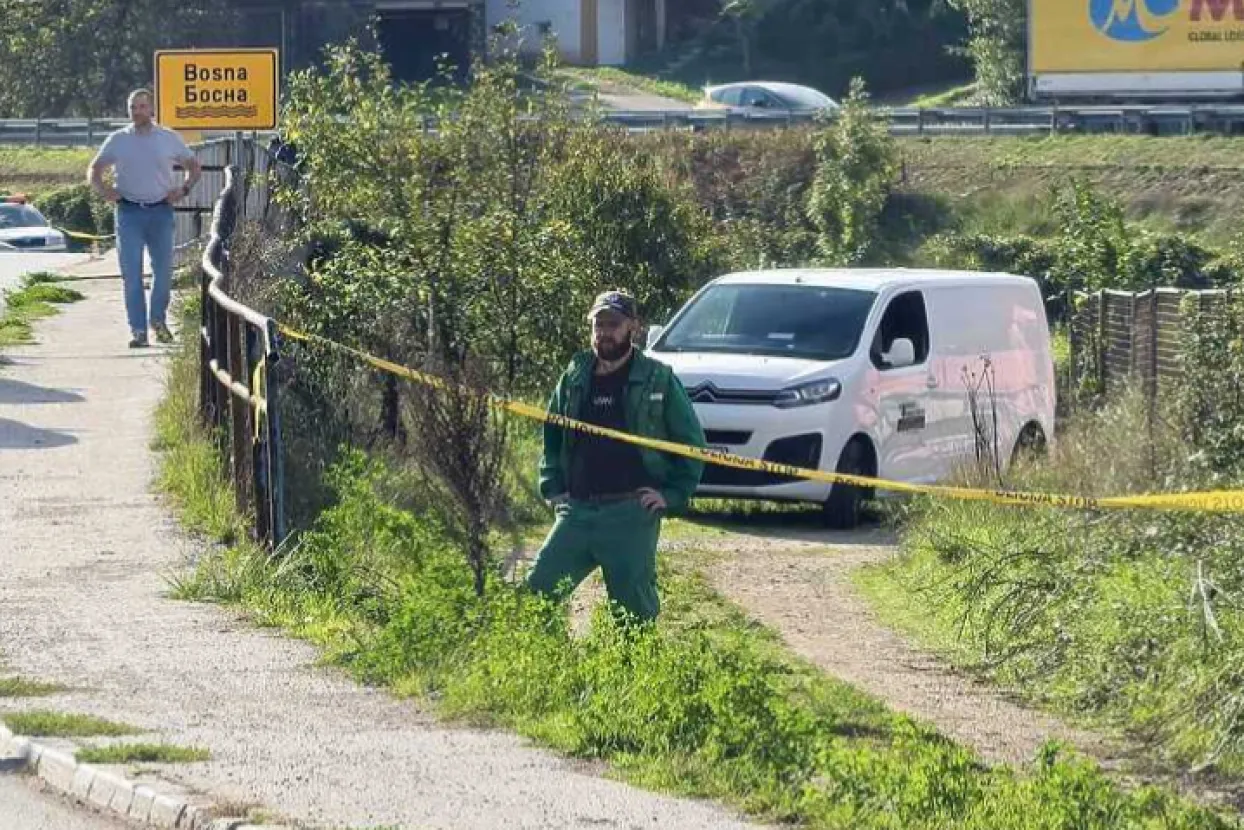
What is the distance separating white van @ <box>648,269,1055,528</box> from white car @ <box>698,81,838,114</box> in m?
38.3

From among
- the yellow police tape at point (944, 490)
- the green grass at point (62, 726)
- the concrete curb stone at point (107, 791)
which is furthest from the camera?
the green grass at point (62, 726)

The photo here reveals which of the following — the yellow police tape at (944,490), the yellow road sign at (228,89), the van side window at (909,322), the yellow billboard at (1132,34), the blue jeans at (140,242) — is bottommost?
the van side window at (909,322)

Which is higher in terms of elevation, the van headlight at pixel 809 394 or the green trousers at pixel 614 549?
the green trousers at pixel 614 549

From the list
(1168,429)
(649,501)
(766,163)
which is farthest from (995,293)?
(766,163)

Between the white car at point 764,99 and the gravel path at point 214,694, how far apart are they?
42.7 metres

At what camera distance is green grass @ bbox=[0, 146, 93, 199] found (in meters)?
55.9

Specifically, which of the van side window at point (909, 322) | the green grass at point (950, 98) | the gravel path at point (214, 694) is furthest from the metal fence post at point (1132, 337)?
the green grass at point (950, 98)

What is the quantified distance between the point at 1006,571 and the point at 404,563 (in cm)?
297

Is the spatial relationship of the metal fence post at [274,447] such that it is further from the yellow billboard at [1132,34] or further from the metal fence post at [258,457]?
the yellow billboard at [1132,34]

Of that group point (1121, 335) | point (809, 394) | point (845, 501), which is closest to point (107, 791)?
point (809, 394)

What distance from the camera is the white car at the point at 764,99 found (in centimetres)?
5759

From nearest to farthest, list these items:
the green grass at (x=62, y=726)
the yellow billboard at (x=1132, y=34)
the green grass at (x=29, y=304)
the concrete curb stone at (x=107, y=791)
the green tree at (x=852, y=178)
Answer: the concrete curb stone at (x=107, y=791)
the green grass at (x=62, y=726)
the green grass at (x=29, y=304)
the green tree at (x=852, y=178)
the yellow billboard at (x=1132, y=34)

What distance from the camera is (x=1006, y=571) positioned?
41.0ft

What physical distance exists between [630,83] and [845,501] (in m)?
56.7
